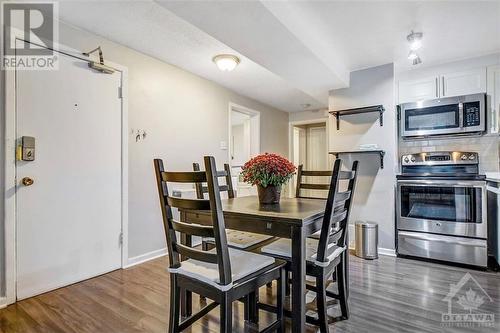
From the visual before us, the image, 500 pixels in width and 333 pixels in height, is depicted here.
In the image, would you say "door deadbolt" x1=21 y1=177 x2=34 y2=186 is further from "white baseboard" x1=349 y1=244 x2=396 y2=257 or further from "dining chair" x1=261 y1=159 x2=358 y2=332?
"white baseboard" x1=349 y1=244 x2=396 y2=257

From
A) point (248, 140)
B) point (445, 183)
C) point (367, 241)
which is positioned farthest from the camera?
point (248, 140)

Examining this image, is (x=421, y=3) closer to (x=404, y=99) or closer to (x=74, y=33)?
(x=404, y=99)

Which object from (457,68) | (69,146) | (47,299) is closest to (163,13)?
(69,146)

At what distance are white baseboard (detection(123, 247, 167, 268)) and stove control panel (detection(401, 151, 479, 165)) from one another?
3267mm

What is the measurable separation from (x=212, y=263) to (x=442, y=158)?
3188 mm

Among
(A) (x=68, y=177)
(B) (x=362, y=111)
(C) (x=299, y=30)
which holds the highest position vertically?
(C) (x=299, y=30)

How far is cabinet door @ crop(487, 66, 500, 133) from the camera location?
2.96m

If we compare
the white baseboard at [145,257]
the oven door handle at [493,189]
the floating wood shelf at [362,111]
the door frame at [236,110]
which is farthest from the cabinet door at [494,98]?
the white baseboard at [145,257]

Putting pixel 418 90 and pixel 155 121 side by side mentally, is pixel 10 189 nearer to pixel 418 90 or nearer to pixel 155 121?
pixel 155 121

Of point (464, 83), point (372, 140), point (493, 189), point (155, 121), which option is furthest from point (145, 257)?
point (464, 83)

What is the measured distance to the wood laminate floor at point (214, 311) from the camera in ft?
5.76

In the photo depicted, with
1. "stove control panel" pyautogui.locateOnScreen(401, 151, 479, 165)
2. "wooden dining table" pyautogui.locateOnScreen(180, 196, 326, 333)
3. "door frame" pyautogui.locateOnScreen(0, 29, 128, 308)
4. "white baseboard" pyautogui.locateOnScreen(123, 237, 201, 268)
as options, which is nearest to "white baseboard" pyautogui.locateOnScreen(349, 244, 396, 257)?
"stove control panel" pyautogui.locateOnScreen(401, 151, 479, 165)

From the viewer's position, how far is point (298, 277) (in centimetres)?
141

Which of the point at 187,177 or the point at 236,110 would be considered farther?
the point at 236,110
